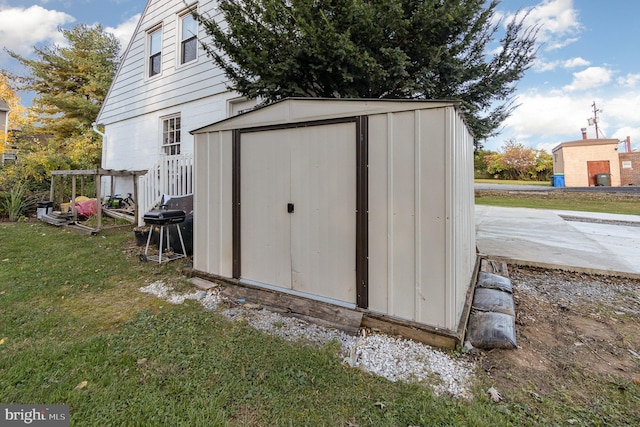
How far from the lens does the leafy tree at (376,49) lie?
4.02m

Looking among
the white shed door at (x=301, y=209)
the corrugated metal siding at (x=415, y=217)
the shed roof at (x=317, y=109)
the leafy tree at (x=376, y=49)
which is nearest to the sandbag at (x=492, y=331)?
the corrugated metal siding at (x=415, y=217)

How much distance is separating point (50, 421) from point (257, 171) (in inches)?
102

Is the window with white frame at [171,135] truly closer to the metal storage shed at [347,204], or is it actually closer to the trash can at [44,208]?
the trash can at [44,208]

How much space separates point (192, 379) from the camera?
2016mm

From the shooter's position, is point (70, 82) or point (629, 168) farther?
point (629, 168)

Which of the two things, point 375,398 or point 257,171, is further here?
point 257,171

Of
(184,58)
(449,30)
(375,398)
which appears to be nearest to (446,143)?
(375,398)

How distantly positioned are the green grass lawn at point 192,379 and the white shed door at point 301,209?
758mm

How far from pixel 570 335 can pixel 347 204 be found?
7.70 feet

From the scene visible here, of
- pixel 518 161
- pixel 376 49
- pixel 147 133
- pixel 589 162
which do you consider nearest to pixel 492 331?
pixel 376 49

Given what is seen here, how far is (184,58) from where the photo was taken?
8.44 m

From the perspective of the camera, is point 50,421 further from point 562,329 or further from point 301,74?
point 301,74

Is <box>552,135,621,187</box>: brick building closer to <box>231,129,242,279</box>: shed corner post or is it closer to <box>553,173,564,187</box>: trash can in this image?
<box>553,173,564,187</box>: trash can

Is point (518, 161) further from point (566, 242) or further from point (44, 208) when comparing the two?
point (44, 208)
